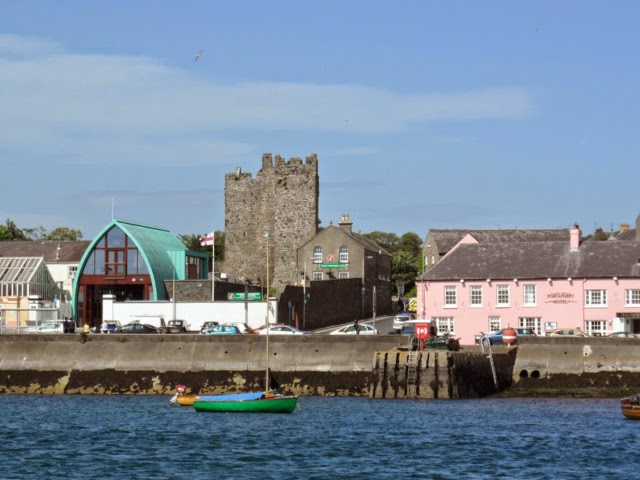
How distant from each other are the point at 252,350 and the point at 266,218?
191ft

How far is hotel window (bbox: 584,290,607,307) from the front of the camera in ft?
244

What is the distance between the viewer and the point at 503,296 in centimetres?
7600

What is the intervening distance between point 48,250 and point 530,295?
163 ft

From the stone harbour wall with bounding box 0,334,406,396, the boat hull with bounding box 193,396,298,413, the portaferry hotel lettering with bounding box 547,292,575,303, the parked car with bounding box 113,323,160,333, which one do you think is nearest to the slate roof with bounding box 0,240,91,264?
the parked car with bounding box 113,323,160,333

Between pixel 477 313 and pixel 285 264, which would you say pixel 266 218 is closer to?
pixel 285 264

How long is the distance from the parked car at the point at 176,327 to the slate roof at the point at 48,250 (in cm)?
3105

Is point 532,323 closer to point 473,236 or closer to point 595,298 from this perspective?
point 595,298

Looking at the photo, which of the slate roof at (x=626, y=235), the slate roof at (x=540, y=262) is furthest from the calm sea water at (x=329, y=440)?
A: the slate roof at (x=626, y=235)

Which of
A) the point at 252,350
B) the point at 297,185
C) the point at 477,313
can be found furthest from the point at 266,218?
the point at 252,350

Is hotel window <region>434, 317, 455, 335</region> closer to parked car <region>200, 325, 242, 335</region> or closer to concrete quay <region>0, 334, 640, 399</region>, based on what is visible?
concrete quay <region>0, 334, 640, 399</region>

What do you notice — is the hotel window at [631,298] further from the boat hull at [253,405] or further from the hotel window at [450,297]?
the boat hull at [253,405]

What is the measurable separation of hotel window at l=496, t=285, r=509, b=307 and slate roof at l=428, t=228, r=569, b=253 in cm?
3141

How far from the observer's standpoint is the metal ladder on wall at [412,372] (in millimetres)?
57438

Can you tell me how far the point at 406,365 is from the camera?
5769 cm
